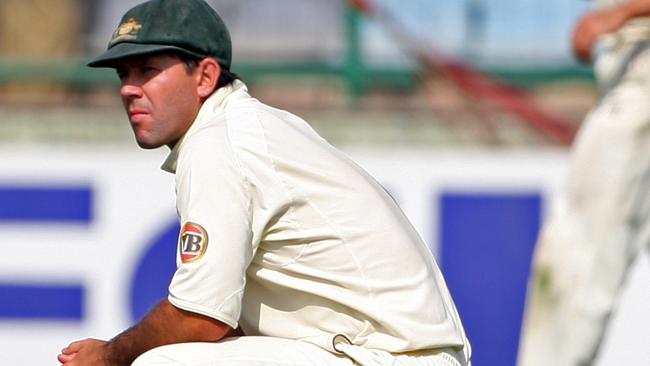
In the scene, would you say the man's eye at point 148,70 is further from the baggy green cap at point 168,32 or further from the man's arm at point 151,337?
the man's arm at point 151,337

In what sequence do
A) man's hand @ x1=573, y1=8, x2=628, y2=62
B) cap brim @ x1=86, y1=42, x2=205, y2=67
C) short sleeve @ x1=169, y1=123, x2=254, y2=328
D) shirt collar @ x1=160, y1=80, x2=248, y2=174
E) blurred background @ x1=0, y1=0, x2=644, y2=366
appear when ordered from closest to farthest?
short sleeve @ x1=169, y1=123, x2=254, y2=328
cap brim @ x1=86, y1=42, x2=205, y2=67
shirt collar @ x1=160, y1=80, x2=248, y2=174
man's hand @ x1=573, y1=8, x2=628, y2=62
blurred background @ x1=0, y1=0, x2=644, y2=366

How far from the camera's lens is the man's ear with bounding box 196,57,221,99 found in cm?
316

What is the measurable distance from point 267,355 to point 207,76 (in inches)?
23.5

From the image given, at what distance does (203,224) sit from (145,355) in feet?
0.95

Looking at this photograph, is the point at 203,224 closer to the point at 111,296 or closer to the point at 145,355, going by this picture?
the point at 145,355

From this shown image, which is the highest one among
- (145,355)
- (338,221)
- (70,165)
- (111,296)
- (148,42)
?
(148,42)

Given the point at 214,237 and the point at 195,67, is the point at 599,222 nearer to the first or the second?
the point at 195,67

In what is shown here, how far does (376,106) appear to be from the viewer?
653 cm

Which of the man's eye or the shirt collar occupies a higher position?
the man's eye

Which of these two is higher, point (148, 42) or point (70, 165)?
point (148, 42)

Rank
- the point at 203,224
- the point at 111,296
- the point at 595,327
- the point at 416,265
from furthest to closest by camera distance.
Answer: the point at 111,296 → the point at 595,327 → the point at 416,265 → the point at 203,224

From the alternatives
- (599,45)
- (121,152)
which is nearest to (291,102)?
(121,152)

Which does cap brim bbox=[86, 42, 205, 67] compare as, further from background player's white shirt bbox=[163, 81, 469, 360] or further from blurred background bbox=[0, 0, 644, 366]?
blurred background bbox=[0, 0, 644, 366]

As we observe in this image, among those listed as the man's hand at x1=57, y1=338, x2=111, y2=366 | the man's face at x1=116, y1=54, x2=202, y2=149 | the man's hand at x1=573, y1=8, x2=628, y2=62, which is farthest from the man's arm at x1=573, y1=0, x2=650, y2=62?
the man's hand at x1=57, y1=338, x2=111, y2=366
